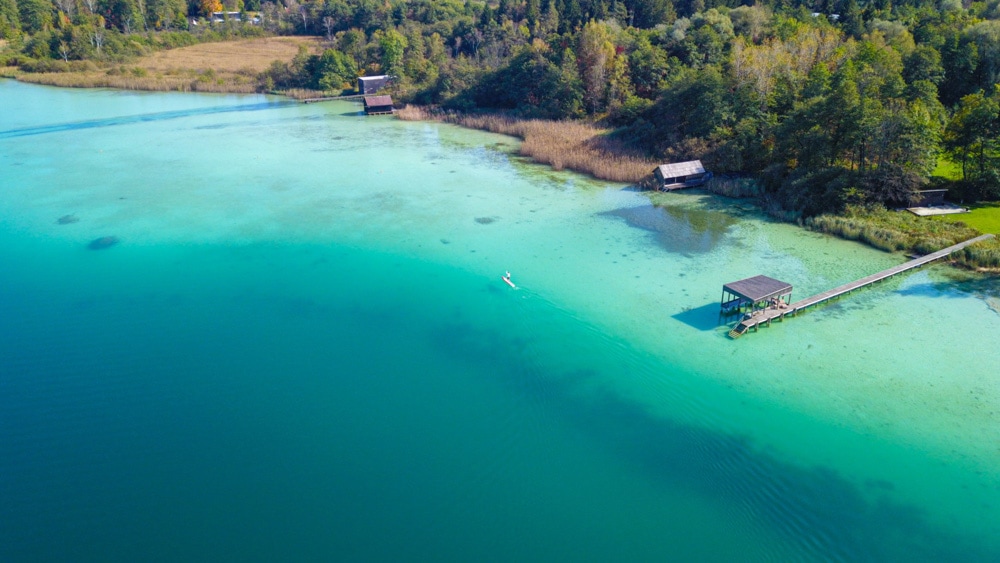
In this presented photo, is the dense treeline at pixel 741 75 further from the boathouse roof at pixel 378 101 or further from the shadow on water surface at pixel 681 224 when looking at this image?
the shadow on water surface at pixel 681 224

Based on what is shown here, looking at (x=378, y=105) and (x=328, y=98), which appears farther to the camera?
(x=328, y=98)

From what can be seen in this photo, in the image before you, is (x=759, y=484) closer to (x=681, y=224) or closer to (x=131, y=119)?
(x=681, y=224)

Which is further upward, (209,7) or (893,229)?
(209,7)

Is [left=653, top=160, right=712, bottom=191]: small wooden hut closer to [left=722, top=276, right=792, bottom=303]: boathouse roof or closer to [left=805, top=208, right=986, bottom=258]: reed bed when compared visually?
[left=805, top=208, right=986, bottom=258]: reed bed

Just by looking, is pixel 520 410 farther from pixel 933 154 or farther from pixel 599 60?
pixel 599 60

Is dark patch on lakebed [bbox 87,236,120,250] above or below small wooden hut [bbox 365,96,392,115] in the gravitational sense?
below

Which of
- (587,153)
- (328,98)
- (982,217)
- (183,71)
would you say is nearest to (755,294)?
(982,217)

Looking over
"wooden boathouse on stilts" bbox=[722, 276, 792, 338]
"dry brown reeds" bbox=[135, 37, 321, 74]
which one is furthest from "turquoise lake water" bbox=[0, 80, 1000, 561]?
"dry brown reeds" bbox=[135, 37, 321, 74]
